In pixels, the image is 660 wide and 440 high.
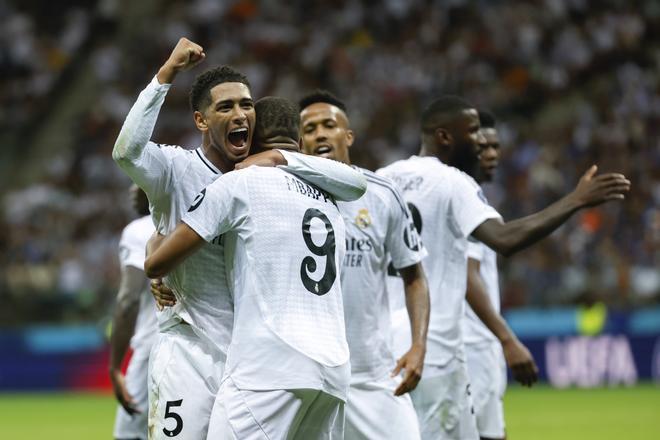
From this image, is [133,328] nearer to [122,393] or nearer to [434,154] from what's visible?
[122,393]

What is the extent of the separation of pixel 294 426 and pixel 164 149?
4.44 ft

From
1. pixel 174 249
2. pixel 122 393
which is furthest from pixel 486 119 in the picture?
pixel 174 249

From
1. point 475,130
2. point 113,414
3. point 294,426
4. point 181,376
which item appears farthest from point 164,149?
point 113,414

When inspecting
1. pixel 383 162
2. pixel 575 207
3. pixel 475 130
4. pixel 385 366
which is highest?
pixel 383 162

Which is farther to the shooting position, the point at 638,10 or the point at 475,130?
the point at 638,10

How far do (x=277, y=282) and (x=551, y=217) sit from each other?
64.0 inches

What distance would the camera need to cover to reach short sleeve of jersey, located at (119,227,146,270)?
25.6ft

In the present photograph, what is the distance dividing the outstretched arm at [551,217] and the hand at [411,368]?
74 cm

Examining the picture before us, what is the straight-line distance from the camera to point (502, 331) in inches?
258

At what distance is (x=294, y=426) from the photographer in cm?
468

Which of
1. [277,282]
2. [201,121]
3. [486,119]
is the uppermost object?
[486,119]

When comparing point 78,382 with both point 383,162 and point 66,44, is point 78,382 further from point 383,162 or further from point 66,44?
point 66,44

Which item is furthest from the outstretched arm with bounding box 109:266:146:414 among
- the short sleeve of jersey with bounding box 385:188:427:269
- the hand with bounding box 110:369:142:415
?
the short sleeve of jersey with bounding box 385:188:427:269

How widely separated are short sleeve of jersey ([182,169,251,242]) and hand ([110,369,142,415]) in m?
3.28
